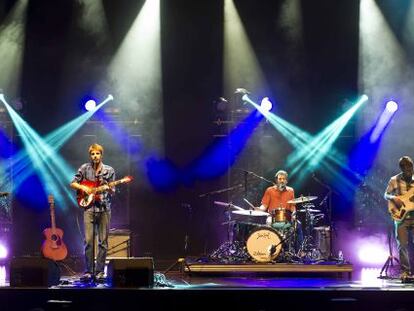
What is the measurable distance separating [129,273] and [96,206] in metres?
1.54

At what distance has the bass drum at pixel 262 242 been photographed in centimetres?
1060

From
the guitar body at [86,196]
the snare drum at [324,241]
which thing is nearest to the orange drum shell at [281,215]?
the snare drum at [324,241]

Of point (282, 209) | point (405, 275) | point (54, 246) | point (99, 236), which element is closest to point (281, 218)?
point (282, 209)

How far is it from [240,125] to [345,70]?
263 centimetres

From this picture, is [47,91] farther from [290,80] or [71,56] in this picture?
[290,80]

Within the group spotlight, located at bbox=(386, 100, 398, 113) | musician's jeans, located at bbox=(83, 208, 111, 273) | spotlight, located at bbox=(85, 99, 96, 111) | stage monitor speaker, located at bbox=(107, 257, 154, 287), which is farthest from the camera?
spotlight, located at bbox=(85, 99, 96, 111)

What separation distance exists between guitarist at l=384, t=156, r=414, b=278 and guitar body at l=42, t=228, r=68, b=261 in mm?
6175

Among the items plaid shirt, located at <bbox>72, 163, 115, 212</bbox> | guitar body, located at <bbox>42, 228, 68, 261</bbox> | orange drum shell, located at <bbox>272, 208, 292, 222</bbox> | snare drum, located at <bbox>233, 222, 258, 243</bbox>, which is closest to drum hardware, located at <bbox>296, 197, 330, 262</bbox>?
orange drum shell, located at <bbox>272, 208, 292, 222</bbox>

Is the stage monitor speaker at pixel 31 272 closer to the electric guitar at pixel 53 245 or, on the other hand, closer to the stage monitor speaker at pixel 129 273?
the stage monitor speaker at pixel 129 273

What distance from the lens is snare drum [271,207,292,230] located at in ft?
35.4

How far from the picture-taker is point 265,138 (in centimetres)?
1333

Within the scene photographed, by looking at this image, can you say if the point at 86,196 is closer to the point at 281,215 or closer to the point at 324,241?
the point at 281,215

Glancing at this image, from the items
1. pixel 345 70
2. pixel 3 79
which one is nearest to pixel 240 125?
pixel 345 70

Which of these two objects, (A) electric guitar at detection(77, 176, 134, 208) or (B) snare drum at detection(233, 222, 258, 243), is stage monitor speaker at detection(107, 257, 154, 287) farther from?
(B) snare drum at detection(233, 222, 258, 243)
